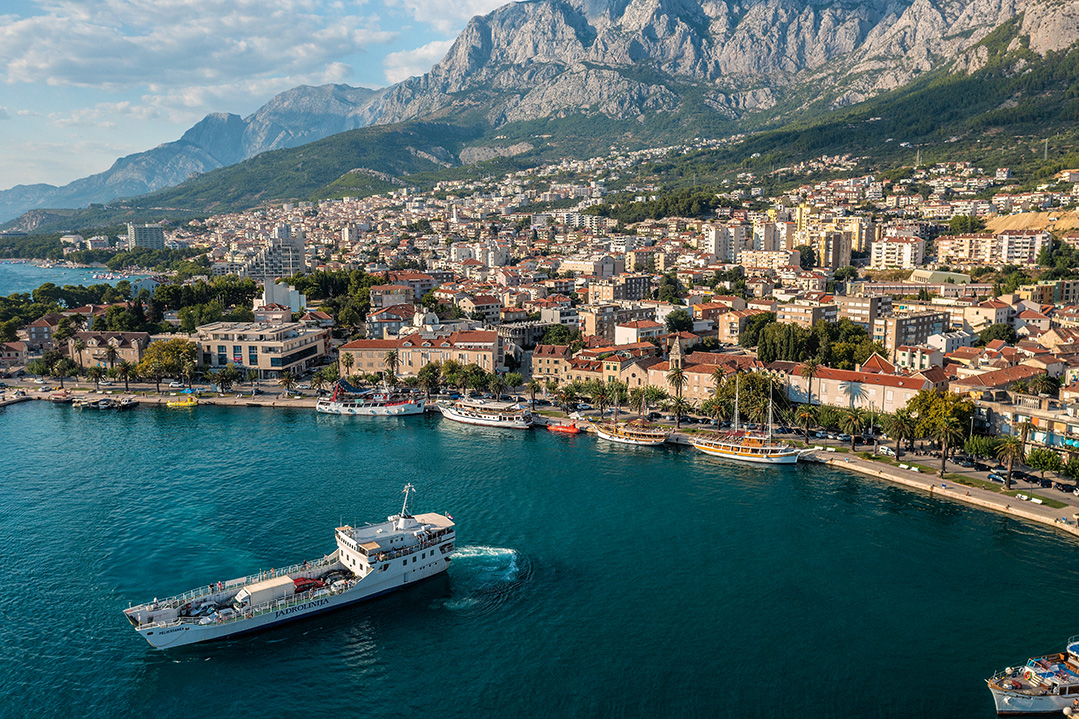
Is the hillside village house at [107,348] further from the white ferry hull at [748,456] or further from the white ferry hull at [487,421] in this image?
the white ferry hull at [748,456]

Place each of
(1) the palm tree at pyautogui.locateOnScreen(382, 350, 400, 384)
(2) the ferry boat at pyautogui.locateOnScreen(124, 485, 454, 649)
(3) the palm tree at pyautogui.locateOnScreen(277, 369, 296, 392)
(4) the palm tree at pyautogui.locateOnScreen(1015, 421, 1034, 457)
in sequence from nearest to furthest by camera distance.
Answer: (2) the ferry boat at pyautogui.locateOnScreen(124, 485, 454, 649), (4) the palm tree at pyautogui.locateOnScreen(1015, 421, 1034, 457), (3) the palm tree at pyautogui.locateOnScreen(277, 369, 296, 392), (1) the palm tree at pyautogui.locateOnScreen(382, 350, 400, 384)

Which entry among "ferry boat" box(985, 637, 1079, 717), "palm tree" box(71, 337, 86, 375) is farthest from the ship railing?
"palm tree" box(71, 337, 86, 375)

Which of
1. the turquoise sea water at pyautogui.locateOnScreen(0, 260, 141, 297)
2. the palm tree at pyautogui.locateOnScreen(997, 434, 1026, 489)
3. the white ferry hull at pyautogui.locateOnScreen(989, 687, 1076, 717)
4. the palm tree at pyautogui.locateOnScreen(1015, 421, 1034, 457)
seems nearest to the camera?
the white ferry hull at pyautogui.locateOnScreen(989, 687, 1076, 717)

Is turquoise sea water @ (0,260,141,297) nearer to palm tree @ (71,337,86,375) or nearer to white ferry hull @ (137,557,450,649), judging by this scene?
palm tree @ (71,337,86,375)

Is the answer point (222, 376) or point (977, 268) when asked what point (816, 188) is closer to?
point (977, 268)

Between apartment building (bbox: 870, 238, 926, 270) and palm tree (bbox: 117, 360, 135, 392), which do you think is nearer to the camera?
palm tree (bbox: 117, 360, 135, 392)

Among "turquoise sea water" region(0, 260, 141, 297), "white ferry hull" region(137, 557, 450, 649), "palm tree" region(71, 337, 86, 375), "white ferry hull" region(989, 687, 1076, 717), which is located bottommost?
"white ferry hull" region(989, 687, 1076, 717)

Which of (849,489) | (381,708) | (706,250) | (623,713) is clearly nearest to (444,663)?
A: (381,708)
